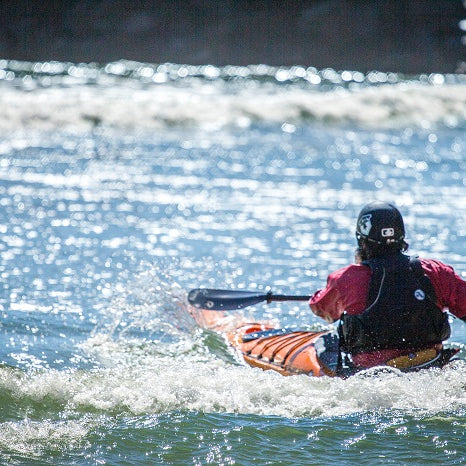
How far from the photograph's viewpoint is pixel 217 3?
4291 cm

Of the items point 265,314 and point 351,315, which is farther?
point 265,314

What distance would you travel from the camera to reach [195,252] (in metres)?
10.8

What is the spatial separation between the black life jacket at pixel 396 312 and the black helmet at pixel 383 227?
0.10 meters

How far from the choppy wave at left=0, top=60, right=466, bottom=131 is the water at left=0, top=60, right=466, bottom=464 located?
0.34 ft

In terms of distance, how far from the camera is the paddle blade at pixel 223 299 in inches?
285

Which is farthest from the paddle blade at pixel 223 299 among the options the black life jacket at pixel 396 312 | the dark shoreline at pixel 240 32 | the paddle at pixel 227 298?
the dark shoreline at pixel 240 32

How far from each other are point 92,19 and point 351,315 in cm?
3862

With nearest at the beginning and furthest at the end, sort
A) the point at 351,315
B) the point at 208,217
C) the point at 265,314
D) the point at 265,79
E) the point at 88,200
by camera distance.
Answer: the point at 351,315 < the point at 265,314 < the point at 208,217 < the point at 88,200 < the point at 265,79

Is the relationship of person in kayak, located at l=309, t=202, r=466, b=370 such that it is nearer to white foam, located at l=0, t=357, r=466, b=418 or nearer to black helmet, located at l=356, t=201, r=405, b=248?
black helmet, located at l=356, t=201, r=405, b=248

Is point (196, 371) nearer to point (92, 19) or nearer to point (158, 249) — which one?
point (158, 249)

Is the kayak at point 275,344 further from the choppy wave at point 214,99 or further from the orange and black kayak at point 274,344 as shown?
the choppy wave at point 214,99

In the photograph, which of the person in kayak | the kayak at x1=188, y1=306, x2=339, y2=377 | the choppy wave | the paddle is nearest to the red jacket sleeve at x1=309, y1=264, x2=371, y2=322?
the person in kayak

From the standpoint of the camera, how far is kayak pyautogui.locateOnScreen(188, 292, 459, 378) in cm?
604

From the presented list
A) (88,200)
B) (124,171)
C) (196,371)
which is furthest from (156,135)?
(196,371)
